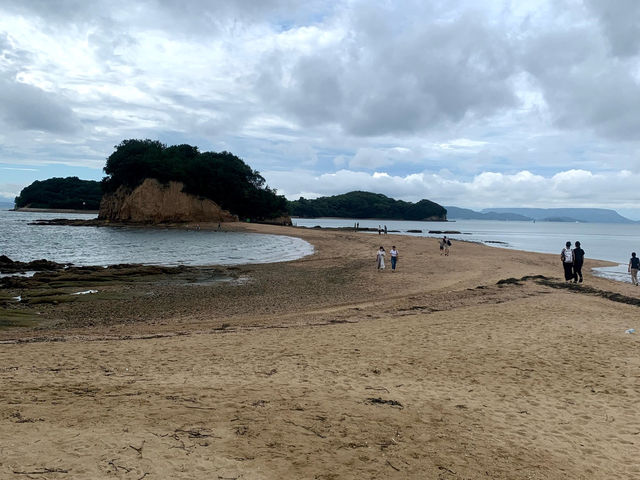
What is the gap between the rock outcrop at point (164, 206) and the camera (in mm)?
97875

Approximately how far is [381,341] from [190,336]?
4.99 metres

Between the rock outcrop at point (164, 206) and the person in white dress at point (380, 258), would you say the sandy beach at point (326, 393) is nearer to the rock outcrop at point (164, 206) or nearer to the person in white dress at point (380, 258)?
the person in white dress at point (380, 258)

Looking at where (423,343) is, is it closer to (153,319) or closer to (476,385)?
(476,385)

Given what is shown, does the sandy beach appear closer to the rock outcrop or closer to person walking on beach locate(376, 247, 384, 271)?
person walking on beach locate(376, 247, 384, 271)

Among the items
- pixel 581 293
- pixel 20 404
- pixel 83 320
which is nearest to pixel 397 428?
pixel 20 404

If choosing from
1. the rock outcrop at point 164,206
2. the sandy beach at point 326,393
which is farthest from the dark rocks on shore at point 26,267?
the rock outcrop at point 164,206

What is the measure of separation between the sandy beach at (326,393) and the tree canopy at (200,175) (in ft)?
286

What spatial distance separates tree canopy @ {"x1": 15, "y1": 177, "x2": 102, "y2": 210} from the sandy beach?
17990cm

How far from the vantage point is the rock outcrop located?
9788 centimetres

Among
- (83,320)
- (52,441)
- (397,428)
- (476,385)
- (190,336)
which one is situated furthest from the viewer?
(83,320)

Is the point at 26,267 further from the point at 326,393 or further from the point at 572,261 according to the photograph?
the point at 572,261

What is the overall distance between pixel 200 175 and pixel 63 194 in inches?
4221

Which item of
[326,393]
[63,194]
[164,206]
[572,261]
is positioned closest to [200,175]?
[164,206]

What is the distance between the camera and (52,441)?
5.38 m
